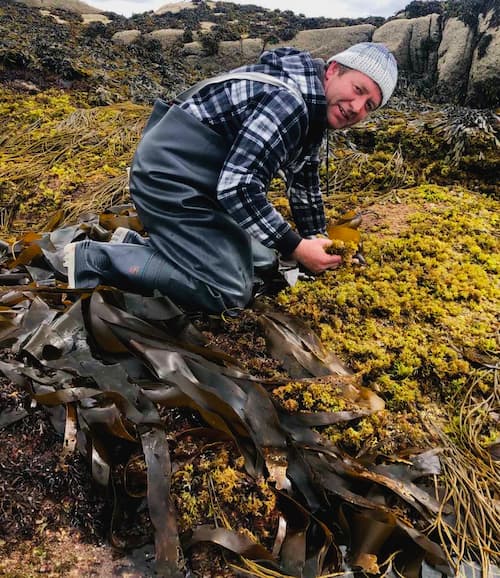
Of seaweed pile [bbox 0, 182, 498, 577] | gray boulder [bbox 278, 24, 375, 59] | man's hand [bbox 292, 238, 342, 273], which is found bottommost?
seaweed pile [bbox 0, 182, 498, 577]

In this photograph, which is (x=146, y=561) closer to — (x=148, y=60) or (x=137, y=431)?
(x=137, y=431)

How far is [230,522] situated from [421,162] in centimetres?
303

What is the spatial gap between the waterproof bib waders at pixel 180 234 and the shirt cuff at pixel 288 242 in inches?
8.9

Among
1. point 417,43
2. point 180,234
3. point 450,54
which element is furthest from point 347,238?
point 417,43

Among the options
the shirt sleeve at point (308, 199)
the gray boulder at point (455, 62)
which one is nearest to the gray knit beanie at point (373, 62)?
the shirt sleeve at point (308, 199)

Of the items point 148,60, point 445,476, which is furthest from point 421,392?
point 148,60

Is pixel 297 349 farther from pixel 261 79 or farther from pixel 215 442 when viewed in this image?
pixel 261 79

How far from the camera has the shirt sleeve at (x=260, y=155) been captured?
1.91m

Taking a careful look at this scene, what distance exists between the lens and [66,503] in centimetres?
148

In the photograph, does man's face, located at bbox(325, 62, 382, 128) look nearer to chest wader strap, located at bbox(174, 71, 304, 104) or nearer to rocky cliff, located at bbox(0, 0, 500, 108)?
chest wader strap, located at bbox(174, 71, 304, 104)

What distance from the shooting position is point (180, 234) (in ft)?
7.18

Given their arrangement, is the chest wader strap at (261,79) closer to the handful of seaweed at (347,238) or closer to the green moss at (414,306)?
the handful of seaweed at (347,238)

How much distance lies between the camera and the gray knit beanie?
193 centimetres

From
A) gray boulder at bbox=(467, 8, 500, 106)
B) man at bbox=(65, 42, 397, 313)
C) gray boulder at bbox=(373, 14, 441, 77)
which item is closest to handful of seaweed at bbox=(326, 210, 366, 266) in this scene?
man at bbox=(65, 42, 397, 313)
